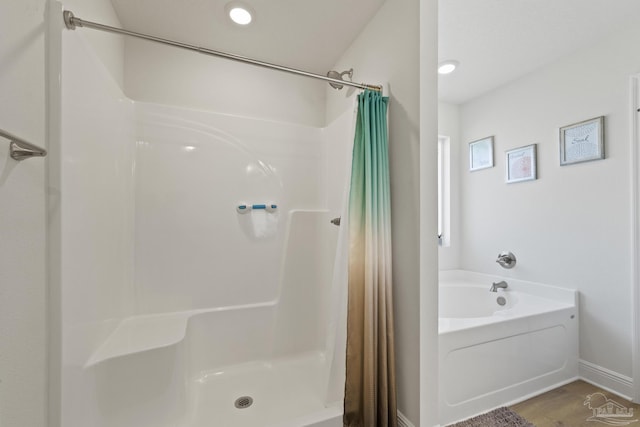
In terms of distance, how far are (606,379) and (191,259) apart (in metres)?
3.04

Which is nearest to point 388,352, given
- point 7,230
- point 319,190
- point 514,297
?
point 319,190

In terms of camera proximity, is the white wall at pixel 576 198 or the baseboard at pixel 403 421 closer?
the baseboard at pixel 403 421

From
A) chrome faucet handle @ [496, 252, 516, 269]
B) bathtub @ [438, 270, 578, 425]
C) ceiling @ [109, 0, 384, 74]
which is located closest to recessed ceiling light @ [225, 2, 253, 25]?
ceiling @ [109, 0, 384, 74]

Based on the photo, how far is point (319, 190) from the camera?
2.16 m

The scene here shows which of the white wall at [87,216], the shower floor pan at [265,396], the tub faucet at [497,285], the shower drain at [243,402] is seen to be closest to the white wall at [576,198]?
the tub faucet at [497,285]

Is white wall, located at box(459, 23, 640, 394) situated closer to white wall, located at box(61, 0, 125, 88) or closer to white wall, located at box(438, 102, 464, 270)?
white wall, located at box(438, 102, 464, 270)

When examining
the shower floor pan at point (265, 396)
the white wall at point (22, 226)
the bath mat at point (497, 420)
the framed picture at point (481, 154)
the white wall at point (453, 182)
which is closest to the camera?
the white wall at point (22, 226)

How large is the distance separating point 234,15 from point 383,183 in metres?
1.39

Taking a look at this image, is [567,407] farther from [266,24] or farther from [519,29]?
[266,24]

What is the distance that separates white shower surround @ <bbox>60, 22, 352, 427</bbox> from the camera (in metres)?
1.07

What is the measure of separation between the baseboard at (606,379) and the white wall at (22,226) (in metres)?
3.11

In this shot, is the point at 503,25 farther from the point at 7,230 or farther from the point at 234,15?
the point at 7,230

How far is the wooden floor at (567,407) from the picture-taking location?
5.04ft

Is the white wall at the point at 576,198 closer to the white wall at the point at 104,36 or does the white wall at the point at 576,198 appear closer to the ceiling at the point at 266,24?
the ceiling at the point at 266,24
